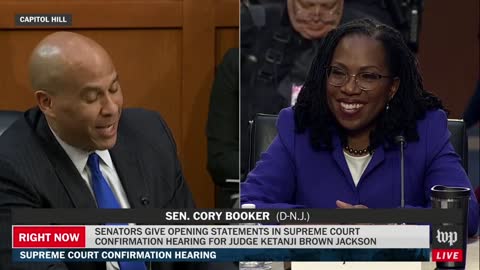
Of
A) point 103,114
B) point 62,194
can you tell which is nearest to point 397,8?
point 103,114

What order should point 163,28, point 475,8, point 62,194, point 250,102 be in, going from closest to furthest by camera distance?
point 62,194 → point 163,28 → point 250,102 → point 475,8

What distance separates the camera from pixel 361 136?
2234 millimetres

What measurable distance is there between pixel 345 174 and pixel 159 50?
56 centimetres

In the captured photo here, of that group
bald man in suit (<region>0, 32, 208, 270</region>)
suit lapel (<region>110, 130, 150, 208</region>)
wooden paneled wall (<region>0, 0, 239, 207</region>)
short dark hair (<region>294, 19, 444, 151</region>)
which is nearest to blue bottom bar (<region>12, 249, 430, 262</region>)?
bald man in suit (<region>0, 32, 208, 270</region>)

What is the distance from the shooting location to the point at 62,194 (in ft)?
5.69

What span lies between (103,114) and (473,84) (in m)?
1.57

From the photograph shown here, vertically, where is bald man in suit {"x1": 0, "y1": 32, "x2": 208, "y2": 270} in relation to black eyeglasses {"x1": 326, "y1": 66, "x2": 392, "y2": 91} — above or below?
below

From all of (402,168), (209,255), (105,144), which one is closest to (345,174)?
(402,168)

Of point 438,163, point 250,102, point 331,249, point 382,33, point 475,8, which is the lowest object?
point 331,249

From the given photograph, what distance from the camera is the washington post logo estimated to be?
5.01 feet

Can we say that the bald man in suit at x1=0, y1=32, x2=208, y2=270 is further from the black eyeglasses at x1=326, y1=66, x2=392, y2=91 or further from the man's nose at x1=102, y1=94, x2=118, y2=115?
the black eyeglasses at x1=326, y1=66, x2=392, y2=91

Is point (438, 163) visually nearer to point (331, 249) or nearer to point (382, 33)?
point (382, 33)

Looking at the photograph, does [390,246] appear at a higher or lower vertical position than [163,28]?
lower

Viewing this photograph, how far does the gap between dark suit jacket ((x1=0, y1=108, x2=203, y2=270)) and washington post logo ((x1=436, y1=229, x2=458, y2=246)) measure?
0.50 m
